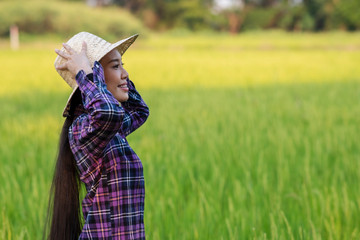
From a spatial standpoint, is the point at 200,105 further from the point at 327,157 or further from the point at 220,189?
the point at 220,189

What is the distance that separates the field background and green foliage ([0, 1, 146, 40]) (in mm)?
13905

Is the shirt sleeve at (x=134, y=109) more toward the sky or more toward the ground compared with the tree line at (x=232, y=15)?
more toward the ground

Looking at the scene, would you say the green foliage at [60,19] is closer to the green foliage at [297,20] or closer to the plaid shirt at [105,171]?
the green foliage at [297,20]

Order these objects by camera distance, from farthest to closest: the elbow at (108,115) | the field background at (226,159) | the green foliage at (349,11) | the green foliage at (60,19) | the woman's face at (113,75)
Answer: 1. the green foliage at (349,11)
2. the green foliage at (60,19)
3. the field background at (226,159)
4. the woman's face at (113,75)
5. the elbow at (108,115)

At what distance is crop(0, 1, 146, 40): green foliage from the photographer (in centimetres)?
1936

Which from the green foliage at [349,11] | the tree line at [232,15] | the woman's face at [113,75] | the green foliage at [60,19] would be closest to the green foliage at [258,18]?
the tree line at [232,15]

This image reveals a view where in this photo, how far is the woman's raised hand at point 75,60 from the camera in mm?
892

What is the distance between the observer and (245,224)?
4.78ft

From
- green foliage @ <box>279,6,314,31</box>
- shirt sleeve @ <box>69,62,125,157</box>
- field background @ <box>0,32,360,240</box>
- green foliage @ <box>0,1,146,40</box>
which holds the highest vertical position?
green foliage @ <box>279,6,314,31</box>

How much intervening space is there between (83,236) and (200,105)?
3.66 meters

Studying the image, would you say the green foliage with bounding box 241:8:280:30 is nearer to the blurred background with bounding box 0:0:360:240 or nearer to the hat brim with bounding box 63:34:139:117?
the blurred background with bounding box 0:0:360:240

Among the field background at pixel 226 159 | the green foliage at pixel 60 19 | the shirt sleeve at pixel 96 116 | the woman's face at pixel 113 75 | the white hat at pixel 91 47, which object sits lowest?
the field background at pixel 226 159

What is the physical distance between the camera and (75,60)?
2.96 ft

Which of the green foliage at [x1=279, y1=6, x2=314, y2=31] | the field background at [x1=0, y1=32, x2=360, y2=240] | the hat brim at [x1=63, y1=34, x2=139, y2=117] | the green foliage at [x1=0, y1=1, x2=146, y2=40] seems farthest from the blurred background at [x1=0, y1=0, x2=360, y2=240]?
the green foliage at [x1=279, y1=6, x2=314, y2=31]
